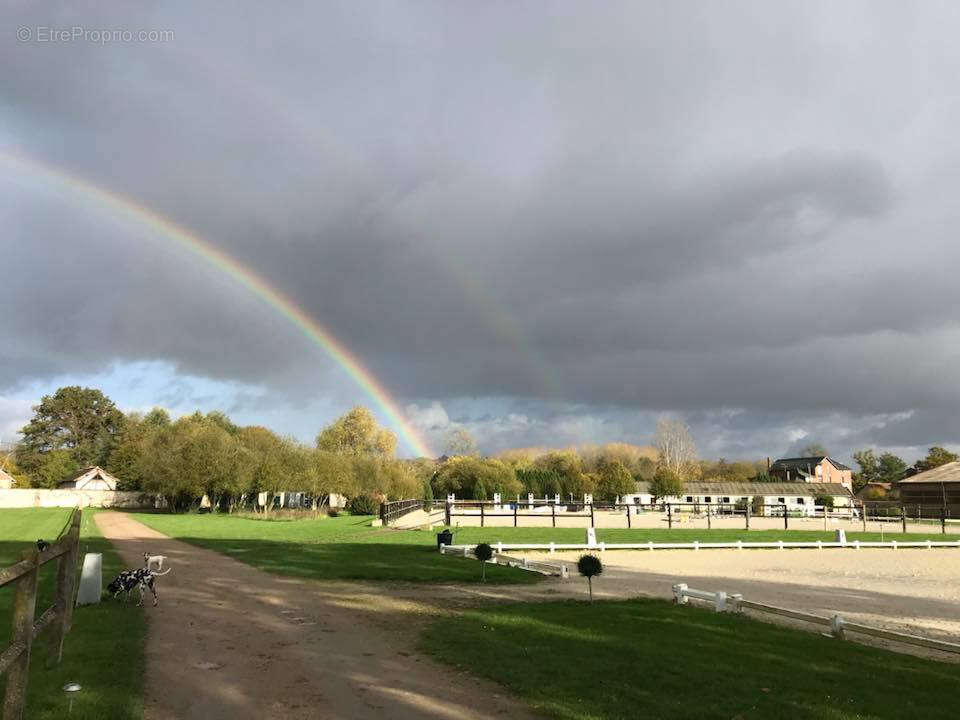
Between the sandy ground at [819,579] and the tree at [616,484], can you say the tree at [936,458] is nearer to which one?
the tree at [616,484]

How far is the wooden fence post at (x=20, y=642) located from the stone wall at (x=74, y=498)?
78.7 meters

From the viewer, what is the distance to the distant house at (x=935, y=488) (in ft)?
246

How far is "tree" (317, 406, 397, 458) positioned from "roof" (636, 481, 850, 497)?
37.6 metres

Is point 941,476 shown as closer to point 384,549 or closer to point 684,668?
point 384,549

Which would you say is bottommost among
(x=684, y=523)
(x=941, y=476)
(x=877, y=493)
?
(x=684, y=523)

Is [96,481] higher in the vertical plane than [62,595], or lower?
higher

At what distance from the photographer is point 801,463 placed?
132 metres

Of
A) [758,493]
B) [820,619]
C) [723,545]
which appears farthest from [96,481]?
[820,619]

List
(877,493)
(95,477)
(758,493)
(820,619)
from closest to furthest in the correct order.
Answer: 1. (820,619)
2. (95,477)
3. (758,493)
4. (877,493)

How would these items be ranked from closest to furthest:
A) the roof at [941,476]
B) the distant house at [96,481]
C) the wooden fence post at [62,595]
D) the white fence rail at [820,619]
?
1. the wooden fence post at [62,595]
2. the white fence rail at [820,619]
3. the roof at [941,476]
4. the distant house at [96,481]

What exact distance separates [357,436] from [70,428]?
49.0 m

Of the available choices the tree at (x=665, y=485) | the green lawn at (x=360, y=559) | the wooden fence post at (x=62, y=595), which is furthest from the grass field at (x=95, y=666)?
the tree at (x=665, y=485)

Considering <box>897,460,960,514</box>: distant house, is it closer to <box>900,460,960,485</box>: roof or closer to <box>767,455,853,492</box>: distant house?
<box>900,460,960,485</box>: roof

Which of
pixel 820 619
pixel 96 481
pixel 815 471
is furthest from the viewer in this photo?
pixel 815 471
